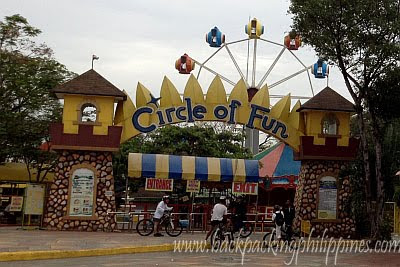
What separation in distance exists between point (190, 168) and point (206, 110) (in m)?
2.58

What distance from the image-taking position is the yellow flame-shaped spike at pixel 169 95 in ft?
73.4

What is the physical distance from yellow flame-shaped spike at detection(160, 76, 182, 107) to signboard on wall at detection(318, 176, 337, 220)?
20.9 ft

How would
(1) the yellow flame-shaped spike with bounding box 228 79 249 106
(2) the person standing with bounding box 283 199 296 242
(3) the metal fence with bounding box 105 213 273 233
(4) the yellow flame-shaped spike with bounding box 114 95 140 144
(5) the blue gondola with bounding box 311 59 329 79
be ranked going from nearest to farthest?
(2) the person standing with bounding box 283 199 296 242 < (3) the metal fence with bounding box 105 213 273 233 < (4) the yellow flame-shaped spike with bounding box 114 95 140 144 < (1) the yellow flame-shaped spike with bounding box 228 79 249 106 < (5) the blue gondola with bounding box 311 59 329 79

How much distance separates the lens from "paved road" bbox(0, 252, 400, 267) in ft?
41.3

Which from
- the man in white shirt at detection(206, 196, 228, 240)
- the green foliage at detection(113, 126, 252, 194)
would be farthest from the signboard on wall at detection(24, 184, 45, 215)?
the green foliage at detection(113, 126, 252, 194)

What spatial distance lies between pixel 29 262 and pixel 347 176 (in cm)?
1400

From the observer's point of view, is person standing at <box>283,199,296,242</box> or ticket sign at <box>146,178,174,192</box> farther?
ticket sign at <box>146,178,174,192</box>

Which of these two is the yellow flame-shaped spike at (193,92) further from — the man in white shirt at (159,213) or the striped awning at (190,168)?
the man in white shirt at (159,213)

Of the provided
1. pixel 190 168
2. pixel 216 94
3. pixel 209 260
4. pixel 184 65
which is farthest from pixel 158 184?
pixel 184 65

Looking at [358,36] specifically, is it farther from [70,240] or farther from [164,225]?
[70,240]

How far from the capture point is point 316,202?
2295cm

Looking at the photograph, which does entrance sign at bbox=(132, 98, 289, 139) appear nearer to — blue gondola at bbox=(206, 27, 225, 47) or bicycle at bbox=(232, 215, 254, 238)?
bicycle at bbox=(232, 215, 254, 238)

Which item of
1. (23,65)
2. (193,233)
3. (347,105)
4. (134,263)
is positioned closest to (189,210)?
(193,233)

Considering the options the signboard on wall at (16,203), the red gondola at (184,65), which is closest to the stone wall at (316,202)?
the signboard on wall at (16,203)
